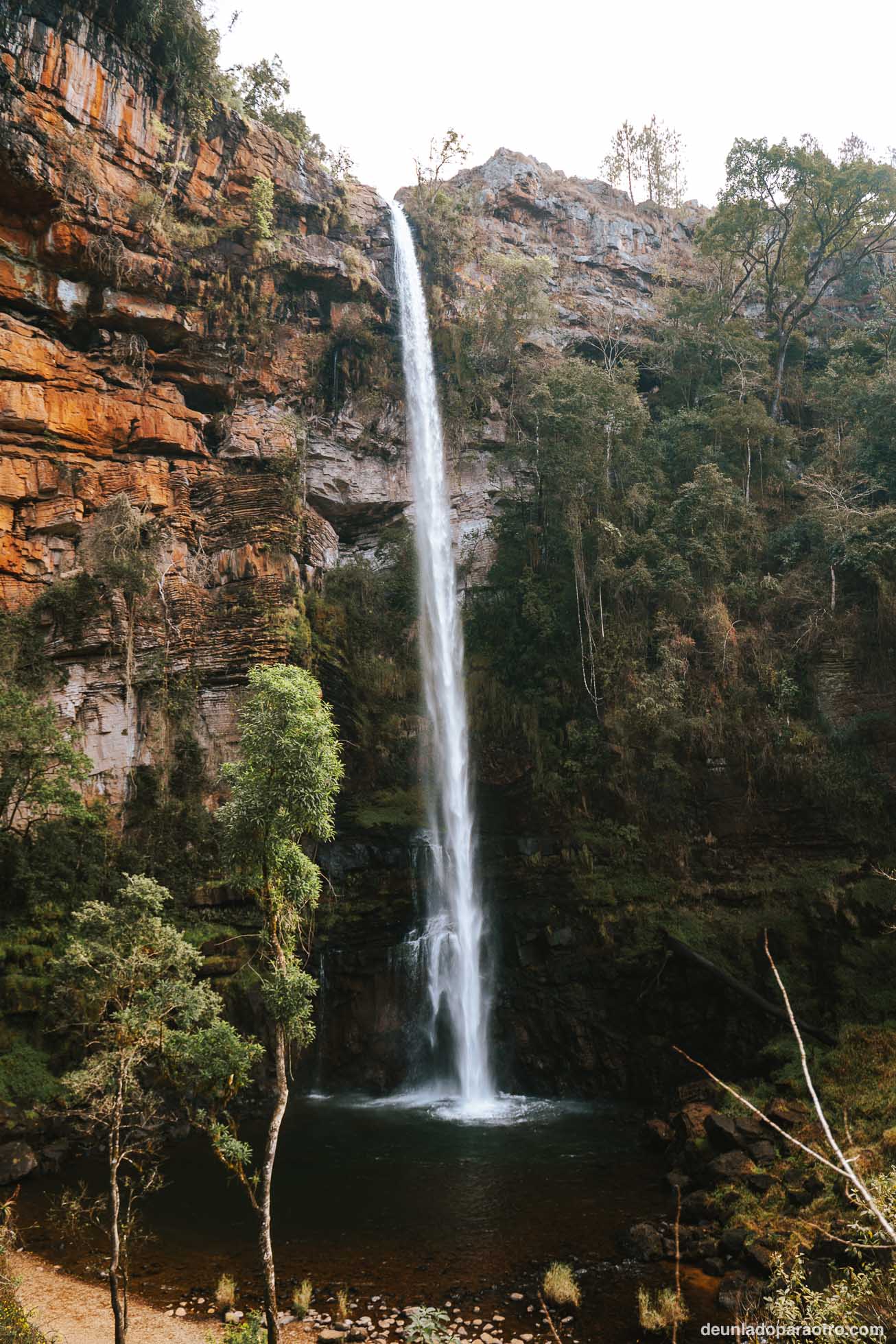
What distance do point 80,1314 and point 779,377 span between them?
1244 inches

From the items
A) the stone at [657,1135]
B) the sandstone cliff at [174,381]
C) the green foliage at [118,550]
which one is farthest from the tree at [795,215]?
the stone at [657,1135]

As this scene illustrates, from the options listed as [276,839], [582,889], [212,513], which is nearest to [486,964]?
[582,889]

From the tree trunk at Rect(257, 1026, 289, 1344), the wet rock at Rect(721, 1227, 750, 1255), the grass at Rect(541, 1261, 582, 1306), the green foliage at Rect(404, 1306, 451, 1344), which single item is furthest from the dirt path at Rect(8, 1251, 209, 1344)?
the wet rock at Rect(721, 1227, 750, 1255)

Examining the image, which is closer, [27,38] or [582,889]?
[582,889]

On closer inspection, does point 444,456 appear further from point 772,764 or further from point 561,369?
point 772,764

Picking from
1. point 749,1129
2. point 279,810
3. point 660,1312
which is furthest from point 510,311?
point 660,1312

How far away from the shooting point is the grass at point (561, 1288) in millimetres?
9531

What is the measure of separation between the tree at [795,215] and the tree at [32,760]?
1013 inches

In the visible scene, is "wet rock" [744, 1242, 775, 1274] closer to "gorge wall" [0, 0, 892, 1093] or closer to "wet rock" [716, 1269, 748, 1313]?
"wet rock" [716, 1269, 748, 1313]

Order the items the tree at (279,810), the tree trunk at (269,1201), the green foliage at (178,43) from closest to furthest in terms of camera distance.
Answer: the tree trunk at (269,1201) < the tree at (279,810) < the green foliage at (178,43)

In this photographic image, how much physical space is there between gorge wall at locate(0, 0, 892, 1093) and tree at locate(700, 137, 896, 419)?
11494 millimetres

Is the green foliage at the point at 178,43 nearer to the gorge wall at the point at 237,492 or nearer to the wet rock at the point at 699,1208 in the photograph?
the gorge wall at the point at 237,492

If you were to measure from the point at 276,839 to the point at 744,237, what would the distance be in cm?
3111

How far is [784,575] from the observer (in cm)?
2336
